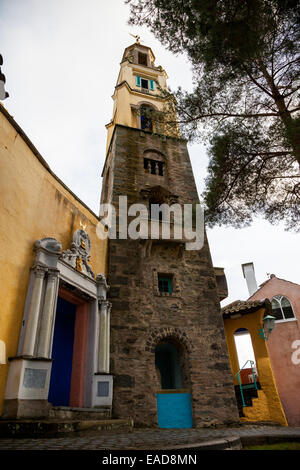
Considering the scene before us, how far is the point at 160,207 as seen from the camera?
1250 cm

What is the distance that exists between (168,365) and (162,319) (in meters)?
2.42

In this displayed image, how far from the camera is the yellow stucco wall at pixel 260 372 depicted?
32.3 ft

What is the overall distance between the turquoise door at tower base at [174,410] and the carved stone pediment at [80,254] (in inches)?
162

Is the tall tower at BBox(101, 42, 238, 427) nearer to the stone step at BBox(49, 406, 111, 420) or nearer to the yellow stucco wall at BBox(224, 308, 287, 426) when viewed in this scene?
the stone step at BBox(49, 406, 111, 420)

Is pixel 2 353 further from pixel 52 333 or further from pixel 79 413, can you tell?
pixel 79 413

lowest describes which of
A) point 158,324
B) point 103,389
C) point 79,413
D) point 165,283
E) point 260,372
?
point 79,413

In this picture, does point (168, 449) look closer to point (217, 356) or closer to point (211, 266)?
point (217, 356)

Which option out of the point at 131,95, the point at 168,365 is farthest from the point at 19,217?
the point at 131,95

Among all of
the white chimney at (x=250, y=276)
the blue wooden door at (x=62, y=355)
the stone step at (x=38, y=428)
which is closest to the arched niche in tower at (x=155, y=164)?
the blue wooden door at (x=62, y=355)

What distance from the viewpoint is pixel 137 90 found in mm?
17656

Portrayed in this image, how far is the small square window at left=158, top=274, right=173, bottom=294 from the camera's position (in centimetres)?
1059

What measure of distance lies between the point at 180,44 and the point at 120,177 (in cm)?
554

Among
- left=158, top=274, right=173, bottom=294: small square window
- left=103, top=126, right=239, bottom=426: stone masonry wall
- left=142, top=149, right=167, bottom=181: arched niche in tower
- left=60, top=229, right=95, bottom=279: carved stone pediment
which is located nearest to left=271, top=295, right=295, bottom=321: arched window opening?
left=103, top=126, right=239, bottom=426: stone masonry wall

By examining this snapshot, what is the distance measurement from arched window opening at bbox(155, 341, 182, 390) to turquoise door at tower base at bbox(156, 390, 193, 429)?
2.20ft
